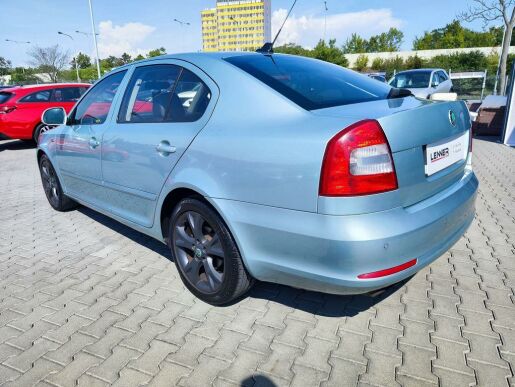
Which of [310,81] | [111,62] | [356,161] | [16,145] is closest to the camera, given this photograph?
[356,161]

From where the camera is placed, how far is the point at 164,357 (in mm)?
2152

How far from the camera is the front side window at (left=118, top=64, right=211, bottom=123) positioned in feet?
8.21

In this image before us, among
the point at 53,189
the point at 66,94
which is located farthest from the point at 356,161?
the point at 66,94

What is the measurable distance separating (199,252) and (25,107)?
9.25 m

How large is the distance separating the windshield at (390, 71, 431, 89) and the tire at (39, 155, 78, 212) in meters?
11.6

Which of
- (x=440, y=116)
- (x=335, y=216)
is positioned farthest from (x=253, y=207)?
(x=440, y=116)

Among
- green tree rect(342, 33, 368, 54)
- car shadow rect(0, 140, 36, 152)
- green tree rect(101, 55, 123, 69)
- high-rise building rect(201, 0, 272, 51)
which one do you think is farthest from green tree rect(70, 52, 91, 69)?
car shadow rect(0, 140, 36, 152)

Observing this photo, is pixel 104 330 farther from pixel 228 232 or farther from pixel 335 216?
pixel 335 216

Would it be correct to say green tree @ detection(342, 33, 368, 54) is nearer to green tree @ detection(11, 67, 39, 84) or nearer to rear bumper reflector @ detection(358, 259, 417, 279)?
green tree @ detection(11, 67, 39, 84)

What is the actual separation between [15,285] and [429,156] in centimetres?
319

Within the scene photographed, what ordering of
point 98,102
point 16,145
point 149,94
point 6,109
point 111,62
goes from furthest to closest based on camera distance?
point 111,62 < point 16,145 < point 6,109 < point 98,102 < point 149,94

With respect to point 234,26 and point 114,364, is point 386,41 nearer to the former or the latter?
point 234,26

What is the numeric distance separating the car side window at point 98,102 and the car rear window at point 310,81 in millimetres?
1364

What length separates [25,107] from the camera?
958 centimetres
